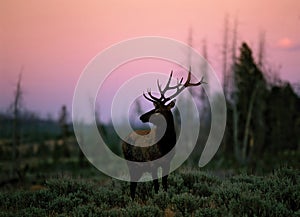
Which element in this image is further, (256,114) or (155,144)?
(256,114)

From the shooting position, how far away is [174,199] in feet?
29.2

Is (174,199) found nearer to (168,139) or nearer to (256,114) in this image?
(168,139)

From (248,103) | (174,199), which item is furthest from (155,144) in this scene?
(248,103)

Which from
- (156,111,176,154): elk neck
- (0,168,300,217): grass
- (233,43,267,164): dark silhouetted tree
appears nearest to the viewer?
(0,168,300,217): grass

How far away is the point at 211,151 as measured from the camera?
39.6 m

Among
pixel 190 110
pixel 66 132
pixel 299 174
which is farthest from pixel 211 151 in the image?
pixel 299 174

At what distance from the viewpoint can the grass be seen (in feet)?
26.6

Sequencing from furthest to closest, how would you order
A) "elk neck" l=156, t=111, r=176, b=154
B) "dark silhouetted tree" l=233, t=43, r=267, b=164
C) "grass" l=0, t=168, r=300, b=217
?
"dark silhouetted tree" l=233, t=43, r=267, b=164 < "elk neck" l=156, t=111, r=176, b=154 < "grass" l=0, t=168, r=300, b=217

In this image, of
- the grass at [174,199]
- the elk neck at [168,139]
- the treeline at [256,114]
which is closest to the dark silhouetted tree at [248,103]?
the treeline at [256,114]

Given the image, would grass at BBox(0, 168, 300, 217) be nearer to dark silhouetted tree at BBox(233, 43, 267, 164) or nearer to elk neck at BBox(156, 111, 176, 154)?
elk neck at BBox(156, 111, 176, 154)

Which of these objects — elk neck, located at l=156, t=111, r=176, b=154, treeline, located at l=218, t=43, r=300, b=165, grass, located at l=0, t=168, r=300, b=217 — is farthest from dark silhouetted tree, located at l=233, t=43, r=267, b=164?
elk neck, located at l=156, t=111, r=176, b=154

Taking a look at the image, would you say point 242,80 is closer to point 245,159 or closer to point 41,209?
point 245,159

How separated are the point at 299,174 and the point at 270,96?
91.5 feet

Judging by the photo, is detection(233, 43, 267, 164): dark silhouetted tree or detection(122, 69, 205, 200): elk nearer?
detection(122, 69, 205, 200): elk
